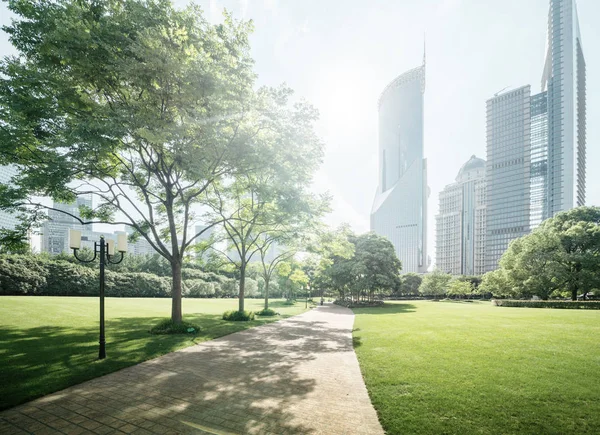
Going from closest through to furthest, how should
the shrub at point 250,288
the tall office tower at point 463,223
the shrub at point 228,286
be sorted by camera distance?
the shrub at point 250,288, the shrub at point 228,286, the tall office tower at point 463,223

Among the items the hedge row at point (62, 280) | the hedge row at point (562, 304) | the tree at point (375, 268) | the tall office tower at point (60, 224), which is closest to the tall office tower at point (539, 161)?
the hedge row at point (562, 304)

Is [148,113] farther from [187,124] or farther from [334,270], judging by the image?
[334,270]

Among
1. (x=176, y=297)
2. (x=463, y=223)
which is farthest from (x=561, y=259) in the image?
(x=463, y=223)

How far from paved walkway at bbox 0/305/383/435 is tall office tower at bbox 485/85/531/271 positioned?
6313 inches

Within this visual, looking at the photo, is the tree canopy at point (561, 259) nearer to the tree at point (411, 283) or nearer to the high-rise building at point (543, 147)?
the tree at point (411, 283)

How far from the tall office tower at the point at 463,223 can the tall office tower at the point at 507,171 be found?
15.2 metres

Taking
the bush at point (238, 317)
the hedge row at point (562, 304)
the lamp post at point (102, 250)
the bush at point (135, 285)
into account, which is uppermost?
the lamp post at point (102, 250)

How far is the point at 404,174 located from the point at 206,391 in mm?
164425

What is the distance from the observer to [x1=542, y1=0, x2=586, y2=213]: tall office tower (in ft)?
404

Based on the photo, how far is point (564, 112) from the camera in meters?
128

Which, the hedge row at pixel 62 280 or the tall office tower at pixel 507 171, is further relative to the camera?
the tall office tower at pixel 507 171

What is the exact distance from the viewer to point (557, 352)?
877 cm

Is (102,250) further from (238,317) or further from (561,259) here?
(561,259)

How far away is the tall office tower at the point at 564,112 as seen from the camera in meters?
123
